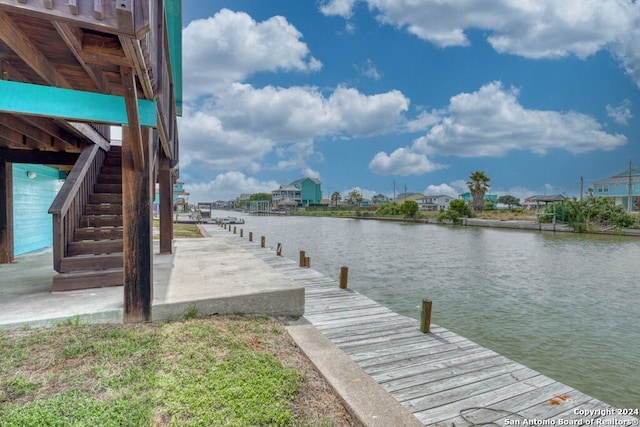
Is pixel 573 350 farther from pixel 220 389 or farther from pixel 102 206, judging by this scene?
pixel 102 206

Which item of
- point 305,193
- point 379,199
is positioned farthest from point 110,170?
point 379,199

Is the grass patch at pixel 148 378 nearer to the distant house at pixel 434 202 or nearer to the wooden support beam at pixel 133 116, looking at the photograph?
the wooden support beam at pixel 133 116

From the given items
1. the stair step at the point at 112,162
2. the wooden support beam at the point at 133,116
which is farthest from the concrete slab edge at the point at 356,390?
the stair step at the point at 112,162

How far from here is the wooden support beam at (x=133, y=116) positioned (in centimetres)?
268

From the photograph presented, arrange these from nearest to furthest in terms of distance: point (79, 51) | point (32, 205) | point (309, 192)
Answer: point (79, 51) → point (32, 205) → point (309, 192)

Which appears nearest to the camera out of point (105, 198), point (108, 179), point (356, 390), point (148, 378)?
point (148, 378)

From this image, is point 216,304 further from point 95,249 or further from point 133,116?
point 133,116

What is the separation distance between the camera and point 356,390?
9.05 feet

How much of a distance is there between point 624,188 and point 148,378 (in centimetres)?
5677

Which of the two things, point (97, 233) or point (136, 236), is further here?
point (97, 233)

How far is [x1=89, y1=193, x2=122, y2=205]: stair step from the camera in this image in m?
5.78

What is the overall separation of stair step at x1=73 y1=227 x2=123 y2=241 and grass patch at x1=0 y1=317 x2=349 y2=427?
2090 millimetres

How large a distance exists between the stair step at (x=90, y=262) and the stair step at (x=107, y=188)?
2035mm

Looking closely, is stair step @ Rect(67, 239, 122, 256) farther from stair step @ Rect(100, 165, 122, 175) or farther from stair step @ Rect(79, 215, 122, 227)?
stair step @ Rect(100, 165, 122, 175)
